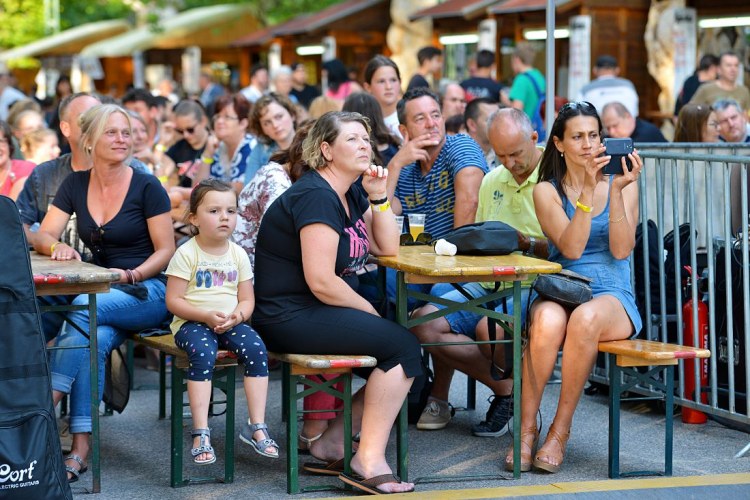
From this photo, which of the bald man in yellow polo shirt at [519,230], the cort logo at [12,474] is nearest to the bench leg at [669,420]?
the bald man in yellow polo shirt at [519,230]

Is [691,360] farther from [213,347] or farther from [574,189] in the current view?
[213,347]

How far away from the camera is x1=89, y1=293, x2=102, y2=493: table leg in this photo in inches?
190

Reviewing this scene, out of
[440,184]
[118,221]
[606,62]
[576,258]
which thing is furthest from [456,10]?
[576,258]

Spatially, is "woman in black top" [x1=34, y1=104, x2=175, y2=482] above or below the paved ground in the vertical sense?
above

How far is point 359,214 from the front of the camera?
5078 millimetres

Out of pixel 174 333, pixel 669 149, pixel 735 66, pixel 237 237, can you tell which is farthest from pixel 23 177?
pixel 735 66

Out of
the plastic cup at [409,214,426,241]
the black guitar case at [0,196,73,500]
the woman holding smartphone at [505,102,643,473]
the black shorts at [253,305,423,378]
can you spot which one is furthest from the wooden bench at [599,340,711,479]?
the black guitar case at [0,196,73,500]

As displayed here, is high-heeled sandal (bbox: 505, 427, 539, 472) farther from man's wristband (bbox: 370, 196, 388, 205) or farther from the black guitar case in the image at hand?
the black guitar case

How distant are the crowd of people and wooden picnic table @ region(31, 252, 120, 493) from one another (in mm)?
218

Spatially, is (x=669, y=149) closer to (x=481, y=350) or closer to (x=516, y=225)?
(x=516, y=225)

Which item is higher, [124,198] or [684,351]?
[124,198]

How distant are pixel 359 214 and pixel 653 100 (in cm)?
1277

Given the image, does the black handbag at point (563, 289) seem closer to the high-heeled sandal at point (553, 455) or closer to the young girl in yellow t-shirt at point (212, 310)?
the high-heeled sandal at point (553, 455)

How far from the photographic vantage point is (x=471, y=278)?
485 cm
